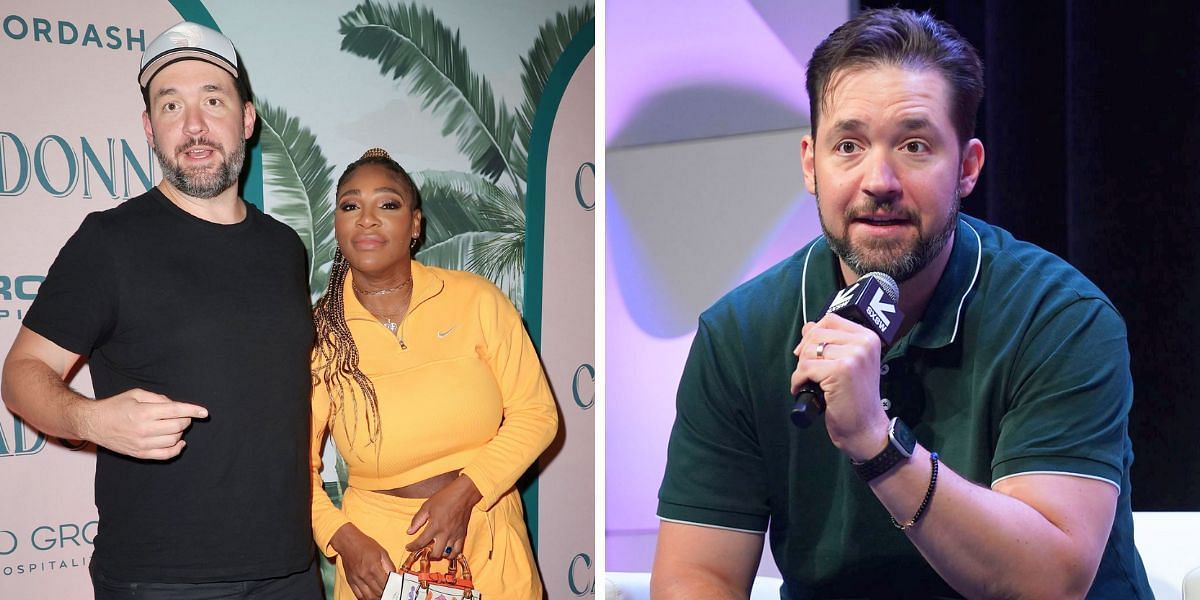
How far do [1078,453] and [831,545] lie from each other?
1.47 ft

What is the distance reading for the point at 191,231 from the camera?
2.29 metres

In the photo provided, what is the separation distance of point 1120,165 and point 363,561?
2.00 m

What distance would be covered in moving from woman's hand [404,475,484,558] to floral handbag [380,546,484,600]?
3cm

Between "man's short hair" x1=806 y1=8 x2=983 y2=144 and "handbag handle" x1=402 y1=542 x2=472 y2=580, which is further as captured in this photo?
"handbag handle" x1=402 y1=542 x2=472 y2=580

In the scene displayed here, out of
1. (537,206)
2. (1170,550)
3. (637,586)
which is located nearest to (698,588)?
(637,586)

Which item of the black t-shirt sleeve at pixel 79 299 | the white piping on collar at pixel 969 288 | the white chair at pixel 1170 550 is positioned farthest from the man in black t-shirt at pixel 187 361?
the white chair at pixel 1170 550

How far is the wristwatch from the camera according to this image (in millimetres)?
1480

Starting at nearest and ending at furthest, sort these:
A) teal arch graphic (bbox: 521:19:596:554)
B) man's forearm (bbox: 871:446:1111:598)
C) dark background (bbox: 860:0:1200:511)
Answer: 1. man's forearm (bbox: 871:446:1111:598)
2. dark background (bbox: 860:0:1200:511)
3. teal arch graphic (bbox: 521:19:596:554)

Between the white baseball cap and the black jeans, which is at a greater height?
the white baseball cap

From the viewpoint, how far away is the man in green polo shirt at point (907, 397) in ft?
5.03

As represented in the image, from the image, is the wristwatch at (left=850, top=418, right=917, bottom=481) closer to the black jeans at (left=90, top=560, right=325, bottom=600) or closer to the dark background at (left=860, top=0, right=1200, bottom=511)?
the dark background at (left=860, top=0, right=1200, bottom=511)

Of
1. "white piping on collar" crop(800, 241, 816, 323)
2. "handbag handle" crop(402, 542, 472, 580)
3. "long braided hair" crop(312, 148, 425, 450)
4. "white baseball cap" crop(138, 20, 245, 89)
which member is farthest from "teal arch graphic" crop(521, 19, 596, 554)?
"white piping on collar" crop(800, 241, 816, 323)

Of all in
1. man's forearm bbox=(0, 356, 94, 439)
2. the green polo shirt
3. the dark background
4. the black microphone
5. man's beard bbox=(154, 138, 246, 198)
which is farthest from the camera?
man's beard bbox=(154, 138, 246, 198)

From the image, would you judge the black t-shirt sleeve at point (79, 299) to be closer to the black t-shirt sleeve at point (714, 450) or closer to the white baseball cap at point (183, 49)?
the white baseball cap at point (183, 49)
